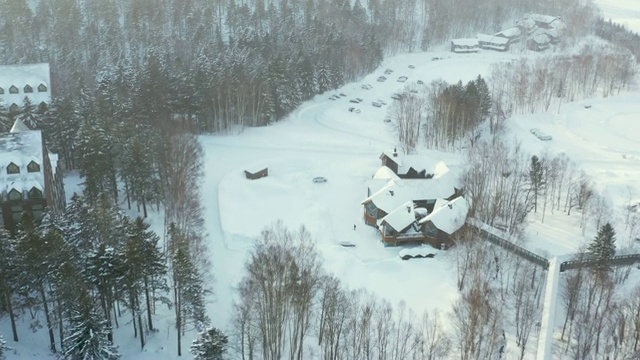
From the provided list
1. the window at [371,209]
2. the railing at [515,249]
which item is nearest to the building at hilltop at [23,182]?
the window at [371,209]

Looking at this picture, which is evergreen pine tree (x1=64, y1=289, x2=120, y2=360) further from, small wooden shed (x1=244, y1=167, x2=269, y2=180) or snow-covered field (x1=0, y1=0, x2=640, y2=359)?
small wooden shed (x1=244, y1=167, x2=269, y2=180)

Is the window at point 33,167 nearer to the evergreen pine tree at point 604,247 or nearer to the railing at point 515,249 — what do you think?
the railing at point 515,249

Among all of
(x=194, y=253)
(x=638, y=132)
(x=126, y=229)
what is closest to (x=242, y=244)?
(x=194, y=253)

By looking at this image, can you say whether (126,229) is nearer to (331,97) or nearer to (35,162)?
(35,162)

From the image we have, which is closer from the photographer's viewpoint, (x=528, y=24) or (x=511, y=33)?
(x=511, y=33)

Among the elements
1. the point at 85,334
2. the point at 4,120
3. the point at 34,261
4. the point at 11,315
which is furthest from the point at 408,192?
the point at 4,120

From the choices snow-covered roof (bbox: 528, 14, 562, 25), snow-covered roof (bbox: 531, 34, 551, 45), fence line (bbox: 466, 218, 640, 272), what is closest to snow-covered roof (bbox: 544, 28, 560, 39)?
snow-covered roof (bbox: 531, 34, 551, 45)

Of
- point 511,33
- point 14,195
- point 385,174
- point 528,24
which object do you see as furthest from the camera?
point 528,24

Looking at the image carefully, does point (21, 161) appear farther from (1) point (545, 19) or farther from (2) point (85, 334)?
(1) point (545, 19)
